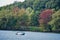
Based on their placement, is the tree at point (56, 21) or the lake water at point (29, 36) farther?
the lake water at point (29, 36)

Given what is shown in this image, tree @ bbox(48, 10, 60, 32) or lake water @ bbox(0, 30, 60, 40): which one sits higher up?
tree @ bbox(48, 10, 60, 32)

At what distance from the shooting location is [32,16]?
15.5ft

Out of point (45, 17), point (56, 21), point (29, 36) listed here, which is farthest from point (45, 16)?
point (29, 36)

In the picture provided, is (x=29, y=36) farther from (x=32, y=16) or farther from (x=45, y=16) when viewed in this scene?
(x=45, y=16)

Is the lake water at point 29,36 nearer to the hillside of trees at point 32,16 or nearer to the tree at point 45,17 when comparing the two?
the hillside of trees at point 32,16

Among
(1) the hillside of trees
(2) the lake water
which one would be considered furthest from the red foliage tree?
(2) the lake water

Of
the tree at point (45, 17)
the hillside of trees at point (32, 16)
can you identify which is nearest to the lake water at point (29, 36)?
the hillside of trees at point (32, 16)

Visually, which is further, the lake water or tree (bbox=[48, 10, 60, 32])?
the lake water

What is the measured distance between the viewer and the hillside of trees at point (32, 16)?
4625 mm

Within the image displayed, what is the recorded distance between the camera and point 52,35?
15.5 ft

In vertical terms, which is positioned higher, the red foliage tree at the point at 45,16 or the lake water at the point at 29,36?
the red foliage tree at the point at 45,16

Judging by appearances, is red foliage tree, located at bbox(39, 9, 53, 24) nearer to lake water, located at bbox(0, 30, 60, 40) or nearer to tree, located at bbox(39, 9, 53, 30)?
tree, located at bbox(39, 9, 53, 30)

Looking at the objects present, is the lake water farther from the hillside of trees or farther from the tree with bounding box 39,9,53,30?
the tree with bounding box 39,9,53,30

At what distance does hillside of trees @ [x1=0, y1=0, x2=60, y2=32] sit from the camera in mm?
4625
